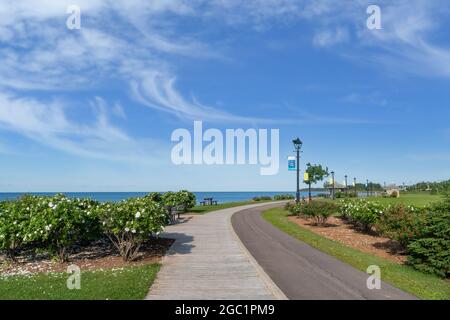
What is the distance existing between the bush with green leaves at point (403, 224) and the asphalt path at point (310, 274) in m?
3.26

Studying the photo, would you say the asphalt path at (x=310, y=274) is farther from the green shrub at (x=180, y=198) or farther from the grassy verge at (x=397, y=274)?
the green shrub at (x=180, y=198)

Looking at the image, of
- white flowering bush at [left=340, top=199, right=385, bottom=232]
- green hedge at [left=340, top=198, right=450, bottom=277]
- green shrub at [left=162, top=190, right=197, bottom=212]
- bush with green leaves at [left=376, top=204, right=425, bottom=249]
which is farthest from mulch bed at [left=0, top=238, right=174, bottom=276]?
green shrub at [left=162, top=190, right=197, bottom=212]

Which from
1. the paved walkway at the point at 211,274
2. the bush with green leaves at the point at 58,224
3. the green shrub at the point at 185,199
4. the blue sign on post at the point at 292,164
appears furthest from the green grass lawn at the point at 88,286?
the blue sign on post at the point at 292,164

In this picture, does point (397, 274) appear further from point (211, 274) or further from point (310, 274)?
point (211, 274)

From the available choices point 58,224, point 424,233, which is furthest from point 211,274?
point 424,233

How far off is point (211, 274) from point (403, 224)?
844cm

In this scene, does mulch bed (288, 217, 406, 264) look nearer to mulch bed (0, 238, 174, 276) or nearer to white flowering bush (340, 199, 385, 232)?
white flowering bush (340, 199, 385, 232)

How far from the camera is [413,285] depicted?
976 centimetres

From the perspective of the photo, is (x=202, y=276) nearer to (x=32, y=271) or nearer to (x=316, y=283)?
(x=316, y=283)

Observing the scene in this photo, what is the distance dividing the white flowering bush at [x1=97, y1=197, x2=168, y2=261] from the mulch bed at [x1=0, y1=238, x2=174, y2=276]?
1.76ft

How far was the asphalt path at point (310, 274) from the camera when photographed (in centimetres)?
852

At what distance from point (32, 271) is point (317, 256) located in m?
9.25

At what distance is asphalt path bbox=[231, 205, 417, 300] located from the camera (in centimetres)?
852
